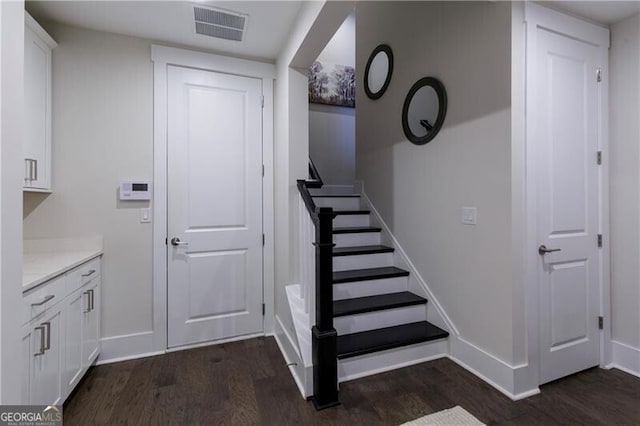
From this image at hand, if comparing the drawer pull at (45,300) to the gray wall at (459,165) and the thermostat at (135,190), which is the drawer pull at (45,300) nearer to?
the thermostat at (135,190)

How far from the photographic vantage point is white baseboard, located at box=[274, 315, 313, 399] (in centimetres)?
196

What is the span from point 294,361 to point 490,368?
1.36m

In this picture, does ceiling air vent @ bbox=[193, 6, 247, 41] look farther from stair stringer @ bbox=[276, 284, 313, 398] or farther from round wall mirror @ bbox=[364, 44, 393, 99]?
stair stringer @ bbox=[276, 284, 313, 398]

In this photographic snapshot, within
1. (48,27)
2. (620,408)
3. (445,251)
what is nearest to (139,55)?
(48,27)

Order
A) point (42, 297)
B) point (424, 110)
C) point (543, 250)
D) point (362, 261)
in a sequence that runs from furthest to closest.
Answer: point (362, 261) → point (424, 110) → point (543, 250) → point (42, 297)

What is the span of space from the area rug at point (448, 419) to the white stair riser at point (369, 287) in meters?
1.05

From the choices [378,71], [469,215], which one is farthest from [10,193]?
[378,71]

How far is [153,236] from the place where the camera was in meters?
2.58

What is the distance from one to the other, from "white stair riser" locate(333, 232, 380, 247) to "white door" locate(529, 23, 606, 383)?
1.53 metres

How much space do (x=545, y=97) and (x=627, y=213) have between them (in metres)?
1.06

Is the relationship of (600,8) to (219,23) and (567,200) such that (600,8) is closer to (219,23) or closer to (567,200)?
(567,200)

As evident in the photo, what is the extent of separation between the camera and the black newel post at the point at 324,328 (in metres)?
1.89

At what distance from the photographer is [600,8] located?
2070 mm

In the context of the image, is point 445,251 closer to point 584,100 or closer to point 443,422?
point 443,422
